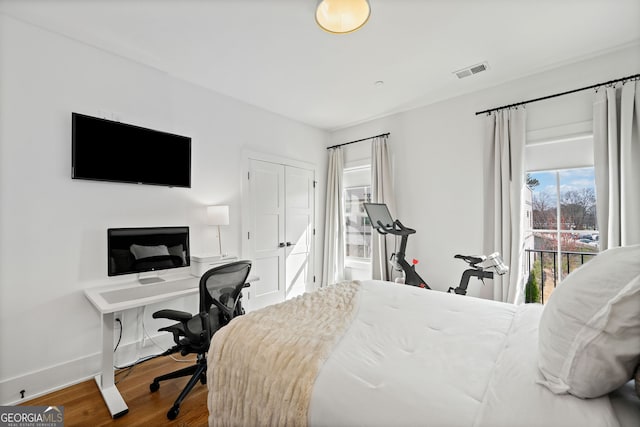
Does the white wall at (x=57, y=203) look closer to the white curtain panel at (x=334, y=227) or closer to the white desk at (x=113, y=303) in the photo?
the white desk at (x=113, y=303)

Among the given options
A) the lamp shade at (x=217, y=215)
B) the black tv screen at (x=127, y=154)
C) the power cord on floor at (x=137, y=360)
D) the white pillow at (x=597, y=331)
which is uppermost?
the black tv screen at (x=127, y=154)

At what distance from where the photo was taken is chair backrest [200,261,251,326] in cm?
189

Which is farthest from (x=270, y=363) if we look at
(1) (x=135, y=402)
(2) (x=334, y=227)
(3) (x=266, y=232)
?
(2) (x=334, y=227)

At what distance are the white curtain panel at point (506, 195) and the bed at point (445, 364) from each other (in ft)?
4.63

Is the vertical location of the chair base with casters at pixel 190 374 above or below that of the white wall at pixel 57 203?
below

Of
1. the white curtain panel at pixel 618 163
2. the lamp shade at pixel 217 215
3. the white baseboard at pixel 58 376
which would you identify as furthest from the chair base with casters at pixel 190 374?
the white curtain panel at pixel 618 163

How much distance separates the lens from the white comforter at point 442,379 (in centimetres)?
78

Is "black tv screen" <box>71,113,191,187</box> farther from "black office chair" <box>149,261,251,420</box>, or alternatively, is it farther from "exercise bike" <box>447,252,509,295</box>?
"exercise bike" <box>447,252,509,295</box>

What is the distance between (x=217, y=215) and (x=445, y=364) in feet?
8.29

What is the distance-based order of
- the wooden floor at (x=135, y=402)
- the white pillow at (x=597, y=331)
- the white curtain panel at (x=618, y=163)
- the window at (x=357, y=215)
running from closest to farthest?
the white pillow at (x=597, y=331)
the wooden floor at (x=135, y=402)
the white curtain panel at (x=618, y=163)
the window at (x=357, y=215)

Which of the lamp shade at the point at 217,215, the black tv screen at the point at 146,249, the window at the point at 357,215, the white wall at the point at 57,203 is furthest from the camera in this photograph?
the window at the point at 357,215

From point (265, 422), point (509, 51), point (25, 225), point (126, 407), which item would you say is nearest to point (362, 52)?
point (509, 51)

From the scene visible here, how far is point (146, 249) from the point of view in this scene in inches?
98.7

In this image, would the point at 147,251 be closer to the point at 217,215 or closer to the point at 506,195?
the point at 217,215
